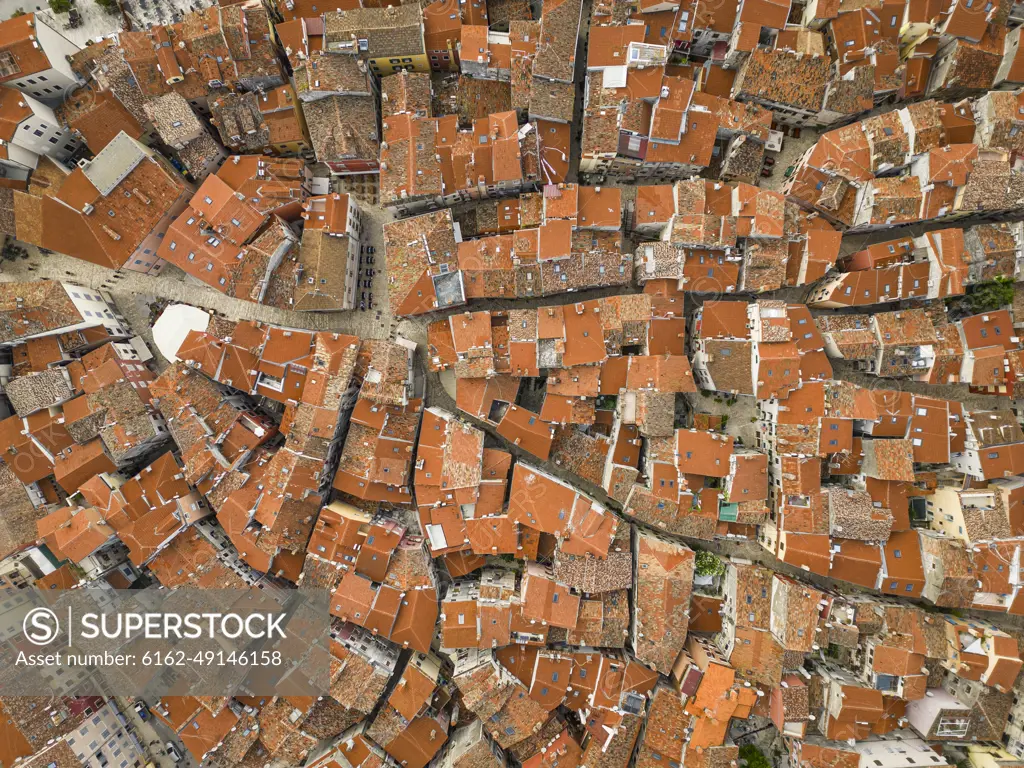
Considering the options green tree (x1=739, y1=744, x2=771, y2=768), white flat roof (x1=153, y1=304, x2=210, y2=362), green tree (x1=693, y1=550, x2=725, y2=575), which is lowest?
green tree (x1=739, y1=744, x2=771, y2=768)

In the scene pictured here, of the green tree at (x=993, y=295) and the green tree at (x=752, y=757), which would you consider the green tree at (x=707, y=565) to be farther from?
the green tree at (x=993, y=295)

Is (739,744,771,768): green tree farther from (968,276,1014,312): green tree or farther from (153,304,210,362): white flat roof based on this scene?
(153,304,210,362): white flat roof

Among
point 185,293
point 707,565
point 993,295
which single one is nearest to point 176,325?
point 185,293

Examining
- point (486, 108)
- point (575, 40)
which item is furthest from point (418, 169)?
point (575, 40)

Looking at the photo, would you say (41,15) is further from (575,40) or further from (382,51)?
(575,40)

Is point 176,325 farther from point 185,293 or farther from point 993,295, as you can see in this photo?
point 993,295

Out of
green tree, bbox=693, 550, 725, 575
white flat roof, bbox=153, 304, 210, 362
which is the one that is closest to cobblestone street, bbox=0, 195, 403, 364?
white flat roof, bbox=153, 304, 210, 362
